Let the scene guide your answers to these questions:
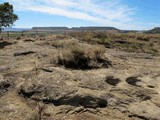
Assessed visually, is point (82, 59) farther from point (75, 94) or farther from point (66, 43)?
point (66, 43)

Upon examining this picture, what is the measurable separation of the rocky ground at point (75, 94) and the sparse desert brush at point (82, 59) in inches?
19.3

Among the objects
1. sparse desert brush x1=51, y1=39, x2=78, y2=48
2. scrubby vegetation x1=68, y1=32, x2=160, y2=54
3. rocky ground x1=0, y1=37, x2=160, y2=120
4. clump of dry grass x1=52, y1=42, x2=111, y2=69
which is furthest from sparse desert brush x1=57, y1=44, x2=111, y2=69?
scrubby vegetation x1=68, y1=32, x2=160, y2=54

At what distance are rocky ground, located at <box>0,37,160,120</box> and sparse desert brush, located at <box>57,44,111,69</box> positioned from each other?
1.61 feet

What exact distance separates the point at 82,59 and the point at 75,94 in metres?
3.17

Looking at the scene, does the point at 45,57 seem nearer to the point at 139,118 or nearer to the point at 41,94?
the point at 41,94

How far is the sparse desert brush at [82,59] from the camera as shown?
30.4ft

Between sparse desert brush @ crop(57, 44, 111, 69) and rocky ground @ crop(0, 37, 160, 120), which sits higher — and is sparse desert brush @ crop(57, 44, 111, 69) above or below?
above

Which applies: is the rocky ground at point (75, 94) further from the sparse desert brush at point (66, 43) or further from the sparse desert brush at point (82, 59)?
the sparse desert brush at point (66, 43)

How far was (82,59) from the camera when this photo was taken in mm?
9609

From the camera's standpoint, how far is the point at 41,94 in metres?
6.57

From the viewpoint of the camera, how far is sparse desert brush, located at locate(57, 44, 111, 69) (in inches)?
365

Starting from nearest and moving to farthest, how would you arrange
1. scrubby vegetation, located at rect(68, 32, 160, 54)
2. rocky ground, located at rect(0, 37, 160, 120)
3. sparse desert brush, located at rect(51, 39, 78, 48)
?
rocky ground, located at rect(0, 37, 160, 120), sparse desert brush, located at rect(51, 39, 78, 48), scrubby vegetation, located at rect(68, 32, 160, 54)

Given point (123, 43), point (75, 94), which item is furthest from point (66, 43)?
point (123, 43)

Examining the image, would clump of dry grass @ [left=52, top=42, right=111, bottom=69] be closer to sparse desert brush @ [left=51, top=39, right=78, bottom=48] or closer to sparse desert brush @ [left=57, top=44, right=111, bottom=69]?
sparse desert brush @ [left=57, top=44, right=111, bottom=69]
